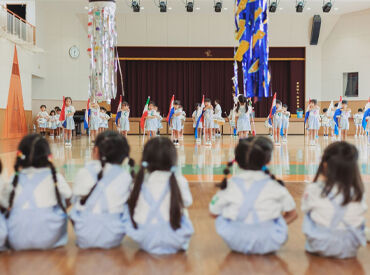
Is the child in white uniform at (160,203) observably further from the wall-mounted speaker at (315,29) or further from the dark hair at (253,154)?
the wall-mounted speaker at (315,29)

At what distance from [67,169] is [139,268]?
4.19 metres

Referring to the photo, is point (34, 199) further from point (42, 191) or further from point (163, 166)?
point (163, 166)

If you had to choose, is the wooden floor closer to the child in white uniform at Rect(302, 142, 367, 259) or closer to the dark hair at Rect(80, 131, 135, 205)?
the child in white uniform at Rect(302, 142, 367, 259)

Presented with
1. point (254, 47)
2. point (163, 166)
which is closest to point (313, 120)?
point (254, 47)

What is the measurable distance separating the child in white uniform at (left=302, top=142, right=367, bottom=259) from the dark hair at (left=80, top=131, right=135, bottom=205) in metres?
1.13

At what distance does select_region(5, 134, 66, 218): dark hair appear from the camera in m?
2.60

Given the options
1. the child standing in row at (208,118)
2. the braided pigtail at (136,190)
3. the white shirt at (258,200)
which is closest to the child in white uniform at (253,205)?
the white shirt at (258,200)

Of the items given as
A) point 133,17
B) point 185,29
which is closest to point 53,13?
point 133,17

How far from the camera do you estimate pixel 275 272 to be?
2363mm

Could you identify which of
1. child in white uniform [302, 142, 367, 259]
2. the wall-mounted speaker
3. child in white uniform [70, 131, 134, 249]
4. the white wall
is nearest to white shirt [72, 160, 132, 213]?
child in white uniform [70, 131, 134, 249]

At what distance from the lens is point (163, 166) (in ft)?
8.72

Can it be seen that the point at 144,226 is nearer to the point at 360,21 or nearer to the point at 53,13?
the point at 53,13

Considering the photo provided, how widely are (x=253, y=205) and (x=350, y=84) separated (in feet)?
58.9

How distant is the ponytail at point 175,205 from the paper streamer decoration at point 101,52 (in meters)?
3.53
